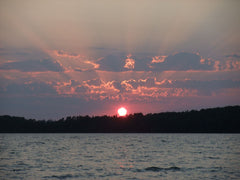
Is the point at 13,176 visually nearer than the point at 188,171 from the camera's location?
Yes

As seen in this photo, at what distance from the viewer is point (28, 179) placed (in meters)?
39.3

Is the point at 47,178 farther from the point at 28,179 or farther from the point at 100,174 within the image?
the point at 100,174

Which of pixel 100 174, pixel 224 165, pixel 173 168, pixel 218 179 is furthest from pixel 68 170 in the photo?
pixel 224 165

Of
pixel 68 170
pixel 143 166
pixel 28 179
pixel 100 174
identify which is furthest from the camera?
pixel 143 166

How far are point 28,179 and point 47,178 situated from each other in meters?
2.13

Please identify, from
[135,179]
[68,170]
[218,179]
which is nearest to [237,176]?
[218,179]

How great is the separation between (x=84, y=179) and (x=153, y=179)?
25.7 ft

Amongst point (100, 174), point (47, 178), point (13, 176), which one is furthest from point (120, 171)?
point (13, 176)

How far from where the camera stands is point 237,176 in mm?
41219

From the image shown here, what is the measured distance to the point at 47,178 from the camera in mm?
40000

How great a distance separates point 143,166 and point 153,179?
11618 millimetres

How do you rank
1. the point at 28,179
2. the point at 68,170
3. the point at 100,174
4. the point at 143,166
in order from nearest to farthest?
the point at 28,179, the point at 100,174, the point at 68,170, the point at 143,166

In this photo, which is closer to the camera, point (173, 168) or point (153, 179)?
point (153, 179)

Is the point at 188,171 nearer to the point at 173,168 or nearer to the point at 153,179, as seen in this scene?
the point at 173,168
